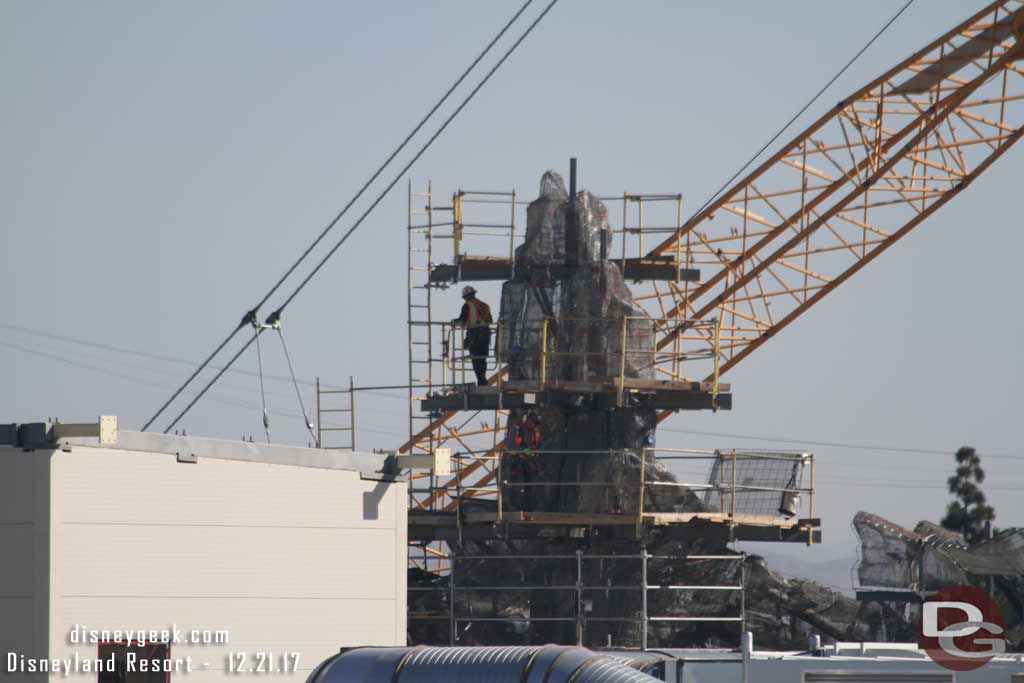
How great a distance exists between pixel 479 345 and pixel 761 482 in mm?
6416

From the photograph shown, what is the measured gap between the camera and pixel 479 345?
39438 millimetres

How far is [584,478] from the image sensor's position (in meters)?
39.5

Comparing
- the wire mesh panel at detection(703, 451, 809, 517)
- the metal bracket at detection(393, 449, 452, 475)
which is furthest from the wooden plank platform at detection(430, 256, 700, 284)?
the metal bracket at detection(393, 449, 452, 475)

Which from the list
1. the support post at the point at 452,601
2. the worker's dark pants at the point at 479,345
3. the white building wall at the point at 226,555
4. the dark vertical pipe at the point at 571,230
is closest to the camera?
the white building wall at the point at 226,555

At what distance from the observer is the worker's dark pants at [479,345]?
39344 millimetres

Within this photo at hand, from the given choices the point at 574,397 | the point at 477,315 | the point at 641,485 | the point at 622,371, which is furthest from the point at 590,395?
the point at 641,485

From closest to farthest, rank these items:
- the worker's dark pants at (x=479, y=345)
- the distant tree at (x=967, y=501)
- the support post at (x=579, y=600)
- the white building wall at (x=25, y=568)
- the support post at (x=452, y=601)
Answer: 1. the white building wall at (x=25, y=568)
2. the support post at (x=579, y=600)
3. the support post at (x=452, y=601)
4. the worker's dark pants at (x=479, y=345)
5. the distant tree at (x=967, y=501)

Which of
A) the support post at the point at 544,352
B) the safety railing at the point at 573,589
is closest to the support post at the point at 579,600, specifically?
the safety railing at the point at 573,589

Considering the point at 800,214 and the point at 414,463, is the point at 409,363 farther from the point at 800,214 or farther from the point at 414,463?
the point at 800,214

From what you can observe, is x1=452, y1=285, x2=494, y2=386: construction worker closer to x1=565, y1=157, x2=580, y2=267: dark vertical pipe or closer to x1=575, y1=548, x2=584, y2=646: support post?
x1=565, y1=157, x2=580, y2=267: dark vertical pipe

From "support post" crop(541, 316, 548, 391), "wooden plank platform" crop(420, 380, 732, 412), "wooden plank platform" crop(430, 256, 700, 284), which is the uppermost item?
"wooden plank platform" crop(430, 256, 700, 284)

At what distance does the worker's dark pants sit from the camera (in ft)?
129

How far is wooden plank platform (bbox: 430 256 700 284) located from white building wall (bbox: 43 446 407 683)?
13512 mm

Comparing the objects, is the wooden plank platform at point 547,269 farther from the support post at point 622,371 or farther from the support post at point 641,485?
the support post at point 641,485
